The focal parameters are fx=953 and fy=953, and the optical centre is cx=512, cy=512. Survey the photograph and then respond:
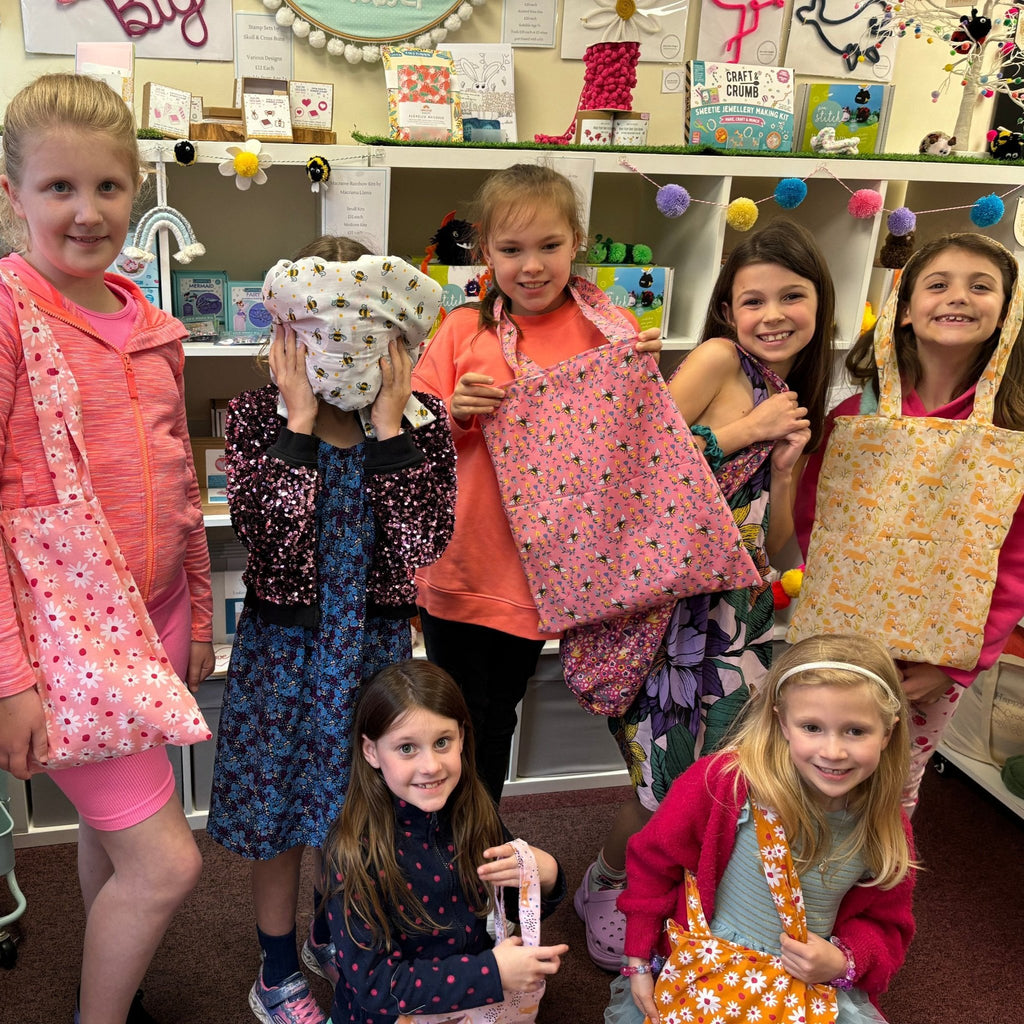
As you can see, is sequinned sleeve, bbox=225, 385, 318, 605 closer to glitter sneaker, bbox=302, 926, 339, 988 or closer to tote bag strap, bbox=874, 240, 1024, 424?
glitter sneaker, bbox=302, 926, 339, 988

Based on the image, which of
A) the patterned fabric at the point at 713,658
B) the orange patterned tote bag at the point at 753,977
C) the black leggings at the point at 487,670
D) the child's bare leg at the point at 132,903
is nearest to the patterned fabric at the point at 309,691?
the child's bare leg at the point at 132,903

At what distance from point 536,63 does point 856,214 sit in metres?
0.95

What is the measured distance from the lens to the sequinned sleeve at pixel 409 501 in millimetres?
1412

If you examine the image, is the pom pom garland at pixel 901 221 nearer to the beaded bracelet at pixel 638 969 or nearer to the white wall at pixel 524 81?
the white wall at pixel 524 81

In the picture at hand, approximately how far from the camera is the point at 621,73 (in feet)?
7.45

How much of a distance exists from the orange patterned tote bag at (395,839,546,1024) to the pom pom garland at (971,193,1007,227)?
1839 millimetres

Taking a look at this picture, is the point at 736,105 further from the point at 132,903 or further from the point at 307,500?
the point at 132,903

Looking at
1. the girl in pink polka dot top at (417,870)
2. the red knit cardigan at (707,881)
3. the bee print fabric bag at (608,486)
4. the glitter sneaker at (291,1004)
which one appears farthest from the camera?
the glitter sneaker at (291,1004)

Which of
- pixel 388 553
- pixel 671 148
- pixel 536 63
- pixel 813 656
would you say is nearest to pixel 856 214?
pixel 671 148

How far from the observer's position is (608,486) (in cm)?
162

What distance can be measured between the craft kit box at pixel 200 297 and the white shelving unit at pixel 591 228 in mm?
146

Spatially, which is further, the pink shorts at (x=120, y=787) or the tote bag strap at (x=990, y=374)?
the tote bag strap at (x=990, y=374)

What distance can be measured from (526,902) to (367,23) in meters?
2.12

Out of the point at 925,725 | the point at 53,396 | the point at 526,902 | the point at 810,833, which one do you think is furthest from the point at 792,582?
the point at 53,396
